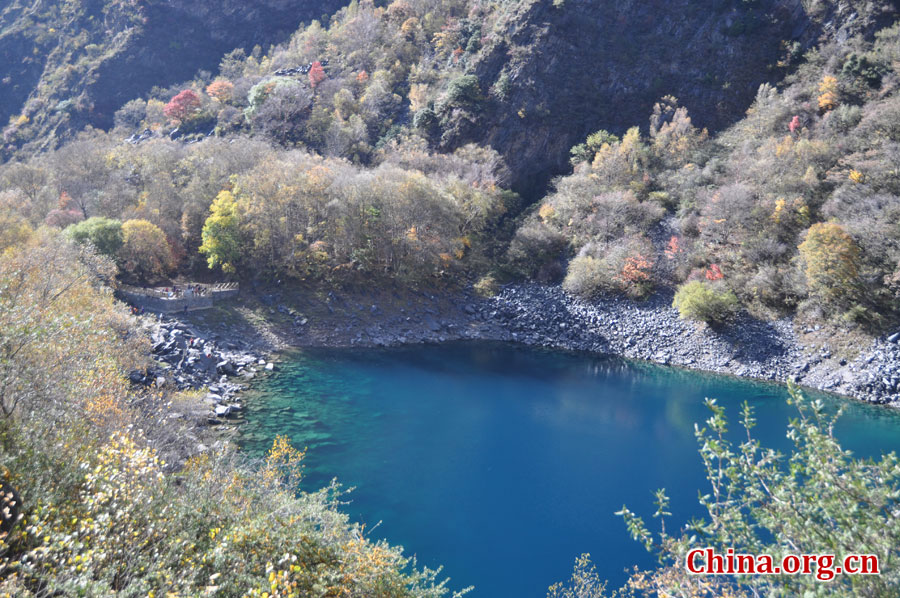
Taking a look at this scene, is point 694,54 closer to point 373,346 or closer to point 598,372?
point 598,372

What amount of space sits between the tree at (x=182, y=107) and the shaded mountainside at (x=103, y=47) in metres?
14.9

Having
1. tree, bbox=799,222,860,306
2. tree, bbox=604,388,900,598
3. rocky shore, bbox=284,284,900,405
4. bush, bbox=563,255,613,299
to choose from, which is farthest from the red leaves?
tree, bbox=604,388,900,598

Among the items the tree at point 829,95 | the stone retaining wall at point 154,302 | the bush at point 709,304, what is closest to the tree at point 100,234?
the stone retaining wall at point 154,302

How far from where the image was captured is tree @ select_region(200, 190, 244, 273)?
38969 mm

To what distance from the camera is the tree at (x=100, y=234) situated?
35.3 meters

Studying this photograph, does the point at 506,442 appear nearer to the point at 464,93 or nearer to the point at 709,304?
the point at 709,304

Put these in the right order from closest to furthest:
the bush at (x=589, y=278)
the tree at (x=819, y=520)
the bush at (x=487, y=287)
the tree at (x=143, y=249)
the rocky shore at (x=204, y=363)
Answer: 1. the tree at (x=819, y=520)
2. the rocky shore at (x=204, y=363)
3. the tree at (x=143, y=249)
4. the bush at (x=589, y=278)
5. the bush at (x=487, y=287)

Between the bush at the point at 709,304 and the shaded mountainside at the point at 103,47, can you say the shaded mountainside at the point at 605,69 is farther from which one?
the shaded mountainside at the point at 103,47

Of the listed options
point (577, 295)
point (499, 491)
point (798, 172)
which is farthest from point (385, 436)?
point (798, 172)

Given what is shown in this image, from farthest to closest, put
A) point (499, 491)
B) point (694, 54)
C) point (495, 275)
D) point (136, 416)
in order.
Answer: point (694, 54), point (495, 275), point (499, 491), point (136, 416)

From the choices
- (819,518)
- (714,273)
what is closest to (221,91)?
(714,273)

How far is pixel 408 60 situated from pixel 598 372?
52.7m

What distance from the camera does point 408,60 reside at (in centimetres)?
6788

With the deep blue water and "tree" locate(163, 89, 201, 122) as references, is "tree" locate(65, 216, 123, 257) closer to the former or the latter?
the deep blue water
